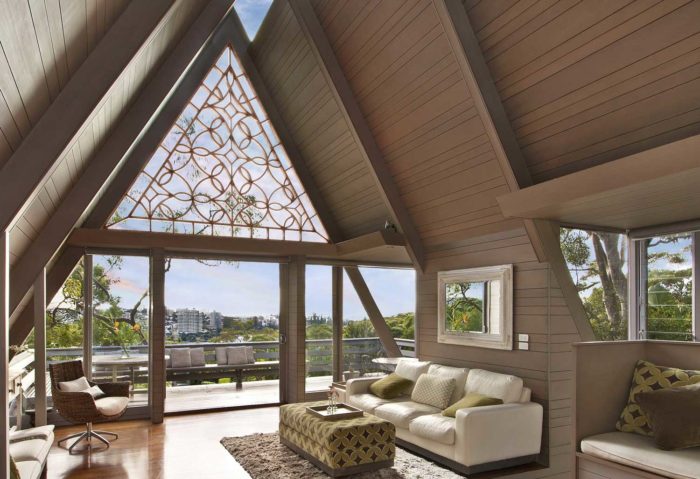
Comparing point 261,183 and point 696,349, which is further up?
point 261,183

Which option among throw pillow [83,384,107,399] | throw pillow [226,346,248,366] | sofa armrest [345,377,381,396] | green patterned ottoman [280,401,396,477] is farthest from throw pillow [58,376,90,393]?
sofa armrest [345,377,381,396]

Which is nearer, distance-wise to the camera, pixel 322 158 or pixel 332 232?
pixel 322 158

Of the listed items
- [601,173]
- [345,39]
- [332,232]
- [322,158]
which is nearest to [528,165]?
[601,173]

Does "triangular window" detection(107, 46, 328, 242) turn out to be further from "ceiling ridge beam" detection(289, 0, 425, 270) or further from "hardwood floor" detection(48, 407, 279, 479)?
"hardwood floor" detection(48, 407, 279, 479)

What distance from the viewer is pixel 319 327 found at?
311 inches

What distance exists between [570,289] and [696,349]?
1.20 meters

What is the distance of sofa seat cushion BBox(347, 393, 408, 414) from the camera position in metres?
5.69

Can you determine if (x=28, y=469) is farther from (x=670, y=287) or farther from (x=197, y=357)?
(x=670, y=287)

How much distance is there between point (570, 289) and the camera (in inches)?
187

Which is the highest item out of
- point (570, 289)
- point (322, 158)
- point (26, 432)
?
point (322, 158)

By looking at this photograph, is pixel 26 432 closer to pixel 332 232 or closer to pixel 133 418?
pixel 133 418

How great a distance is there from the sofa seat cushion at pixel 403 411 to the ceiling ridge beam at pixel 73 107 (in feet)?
12.2

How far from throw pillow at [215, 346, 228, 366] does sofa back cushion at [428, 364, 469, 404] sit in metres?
3.07

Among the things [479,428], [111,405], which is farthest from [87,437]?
[479,428]
